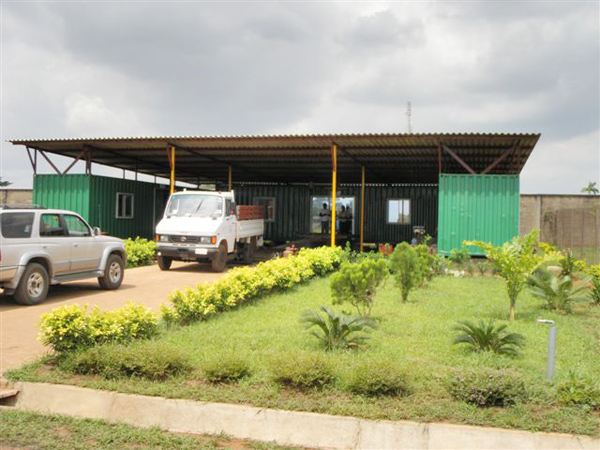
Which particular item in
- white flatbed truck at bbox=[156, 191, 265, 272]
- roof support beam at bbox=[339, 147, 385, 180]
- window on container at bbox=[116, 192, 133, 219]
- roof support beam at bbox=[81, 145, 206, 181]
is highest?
roof support beam at bbox=[81, 145, 206, 181]

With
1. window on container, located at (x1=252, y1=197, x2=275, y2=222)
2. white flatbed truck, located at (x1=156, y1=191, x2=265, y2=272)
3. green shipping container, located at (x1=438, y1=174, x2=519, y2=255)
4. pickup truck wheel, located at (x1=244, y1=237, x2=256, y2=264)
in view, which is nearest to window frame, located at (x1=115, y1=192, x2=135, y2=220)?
pickup truck wheel, located at (x1=244, y1=237, x2=256, y2=264)

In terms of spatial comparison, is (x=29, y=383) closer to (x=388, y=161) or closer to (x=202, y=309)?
(x=202, y=309)

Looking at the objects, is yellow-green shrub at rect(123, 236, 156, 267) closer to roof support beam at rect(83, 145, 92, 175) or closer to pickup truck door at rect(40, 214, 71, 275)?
roof support beam at rect(83, 145, 92, 175)

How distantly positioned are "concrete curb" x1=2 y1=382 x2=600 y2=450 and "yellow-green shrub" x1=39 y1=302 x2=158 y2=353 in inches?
32.0

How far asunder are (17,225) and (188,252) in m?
5.70

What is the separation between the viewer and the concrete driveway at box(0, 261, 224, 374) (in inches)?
263

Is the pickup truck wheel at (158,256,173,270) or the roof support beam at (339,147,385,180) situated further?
the roof support beam at (339,147,385,180)

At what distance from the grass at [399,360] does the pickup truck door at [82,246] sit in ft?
12.3

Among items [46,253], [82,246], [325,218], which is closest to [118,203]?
[325,218]

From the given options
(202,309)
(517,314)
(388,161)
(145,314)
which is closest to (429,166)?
(388,161)

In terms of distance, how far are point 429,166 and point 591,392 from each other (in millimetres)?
17805

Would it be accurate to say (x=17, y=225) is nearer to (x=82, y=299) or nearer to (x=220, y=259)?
(x=82, y=299)

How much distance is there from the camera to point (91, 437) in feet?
14.4

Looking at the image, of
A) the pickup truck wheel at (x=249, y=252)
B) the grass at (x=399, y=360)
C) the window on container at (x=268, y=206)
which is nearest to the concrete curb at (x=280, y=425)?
the grass at (x=399, y=360)
